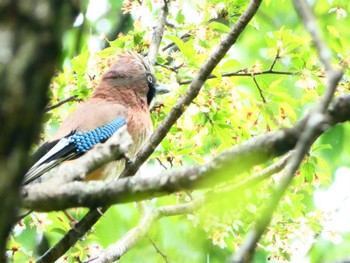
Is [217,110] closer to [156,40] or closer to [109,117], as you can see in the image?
[156,40]

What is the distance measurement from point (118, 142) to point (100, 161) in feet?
0.26

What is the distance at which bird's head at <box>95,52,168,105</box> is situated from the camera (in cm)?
652

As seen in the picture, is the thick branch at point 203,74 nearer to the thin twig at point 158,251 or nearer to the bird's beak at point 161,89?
the thin twig at point 158,251

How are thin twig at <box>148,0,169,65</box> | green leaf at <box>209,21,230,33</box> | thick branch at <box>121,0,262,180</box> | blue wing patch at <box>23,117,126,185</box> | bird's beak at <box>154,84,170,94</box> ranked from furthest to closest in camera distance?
bird's beak at <box>154,84,170,94</box>, thin twig at <box>148,0,169,65</box>, green leaf at <box>209,21,230,33</box>, blue wing patch at <box>23,117,126,185</box>, thick branch at <box>121,0,262,180</box>

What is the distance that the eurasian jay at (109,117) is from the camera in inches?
225

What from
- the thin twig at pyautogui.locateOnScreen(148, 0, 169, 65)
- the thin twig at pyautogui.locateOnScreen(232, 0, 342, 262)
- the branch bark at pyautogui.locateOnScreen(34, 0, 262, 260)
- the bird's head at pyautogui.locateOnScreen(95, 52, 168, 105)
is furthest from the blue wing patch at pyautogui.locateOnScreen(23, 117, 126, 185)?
the thin twig at pyautogui.locateOnScreen(232, 0, 342, 262)

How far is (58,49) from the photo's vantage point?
1.47 metres

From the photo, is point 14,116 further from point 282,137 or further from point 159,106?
point 159,106

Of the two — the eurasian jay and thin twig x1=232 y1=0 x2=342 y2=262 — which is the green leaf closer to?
the eurasian jay

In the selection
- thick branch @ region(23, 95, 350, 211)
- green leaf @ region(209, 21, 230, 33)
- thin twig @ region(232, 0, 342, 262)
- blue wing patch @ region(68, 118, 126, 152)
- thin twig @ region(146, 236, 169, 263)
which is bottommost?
thin twig @ region(146, 236, 169, 263)

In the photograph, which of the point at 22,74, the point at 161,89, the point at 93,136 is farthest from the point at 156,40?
the point at 22,74

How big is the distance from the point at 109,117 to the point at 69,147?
55 centimetres

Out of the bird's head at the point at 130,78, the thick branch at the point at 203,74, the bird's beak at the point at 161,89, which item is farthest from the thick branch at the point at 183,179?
the bird's head at the point at 130,78

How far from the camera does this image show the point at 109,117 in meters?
6.23
